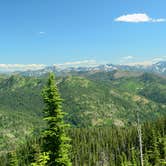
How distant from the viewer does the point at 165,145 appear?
104m

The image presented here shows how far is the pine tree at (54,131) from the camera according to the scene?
1163 inches

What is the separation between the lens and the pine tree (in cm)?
2955

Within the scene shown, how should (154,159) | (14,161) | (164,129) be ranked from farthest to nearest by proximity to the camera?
(164,129)
(154,159)
(14,161)

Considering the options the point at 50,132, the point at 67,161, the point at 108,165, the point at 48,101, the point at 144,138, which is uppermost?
the point at 48,101

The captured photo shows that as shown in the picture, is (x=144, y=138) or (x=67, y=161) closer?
(x=67, y=161)

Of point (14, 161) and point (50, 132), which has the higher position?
point (50, 132)

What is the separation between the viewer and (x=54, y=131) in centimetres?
2986

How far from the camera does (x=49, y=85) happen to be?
30672 millimetres

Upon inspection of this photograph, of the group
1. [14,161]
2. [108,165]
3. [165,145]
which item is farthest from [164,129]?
[14,161]

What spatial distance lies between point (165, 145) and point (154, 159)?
18.3ft

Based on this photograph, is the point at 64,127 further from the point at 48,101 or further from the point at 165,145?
the point at 165,145

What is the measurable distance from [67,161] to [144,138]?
167m

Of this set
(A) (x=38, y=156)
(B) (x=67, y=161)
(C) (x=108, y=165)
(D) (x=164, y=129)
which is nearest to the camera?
(A) (x=38, y=156)

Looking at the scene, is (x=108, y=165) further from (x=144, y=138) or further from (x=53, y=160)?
(x=53, y=160)
